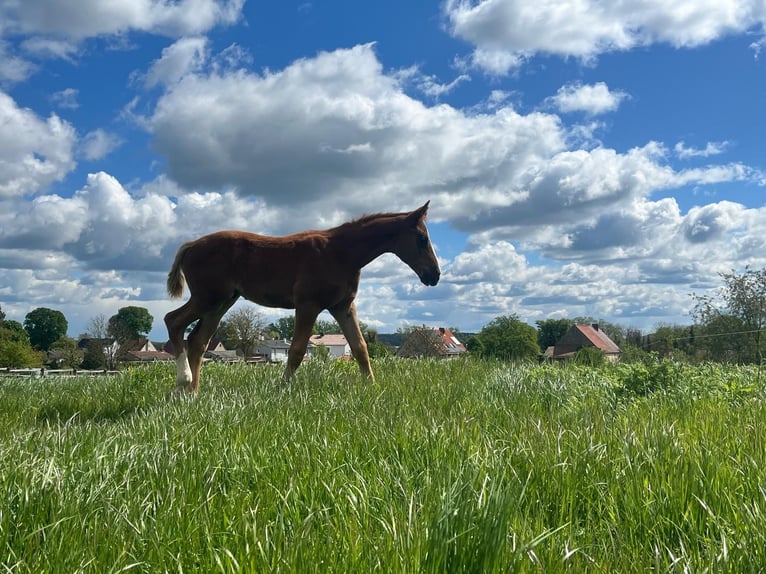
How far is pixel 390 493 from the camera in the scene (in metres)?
2.98

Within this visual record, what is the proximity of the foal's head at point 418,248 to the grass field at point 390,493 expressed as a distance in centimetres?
Result: 299

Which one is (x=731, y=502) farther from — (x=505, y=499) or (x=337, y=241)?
(x=337, y=241)

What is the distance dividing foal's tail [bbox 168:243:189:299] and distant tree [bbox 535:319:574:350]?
3409 inches

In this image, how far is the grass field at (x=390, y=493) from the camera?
7.25 feet

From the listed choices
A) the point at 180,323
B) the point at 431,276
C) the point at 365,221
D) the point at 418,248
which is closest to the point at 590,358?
the point at 431,276

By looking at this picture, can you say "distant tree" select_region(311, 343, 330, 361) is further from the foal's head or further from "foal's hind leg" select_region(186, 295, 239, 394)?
the foal's head

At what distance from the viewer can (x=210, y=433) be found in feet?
15.2

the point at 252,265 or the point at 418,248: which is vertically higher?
the point at 418,248

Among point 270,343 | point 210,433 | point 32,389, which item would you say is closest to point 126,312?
point 270,343

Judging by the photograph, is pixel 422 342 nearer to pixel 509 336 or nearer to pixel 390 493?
pixel 509 336

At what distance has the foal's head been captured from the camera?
27.4 ft

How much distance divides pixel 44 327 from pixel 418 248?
102556 millimetres

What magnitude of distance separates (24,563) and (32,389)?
9007mm

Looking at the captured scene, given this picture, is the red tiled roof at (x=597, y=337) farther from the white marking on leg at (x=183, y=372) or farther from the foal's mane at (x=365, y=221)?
the white marking on leg at (x=183, y=372)
